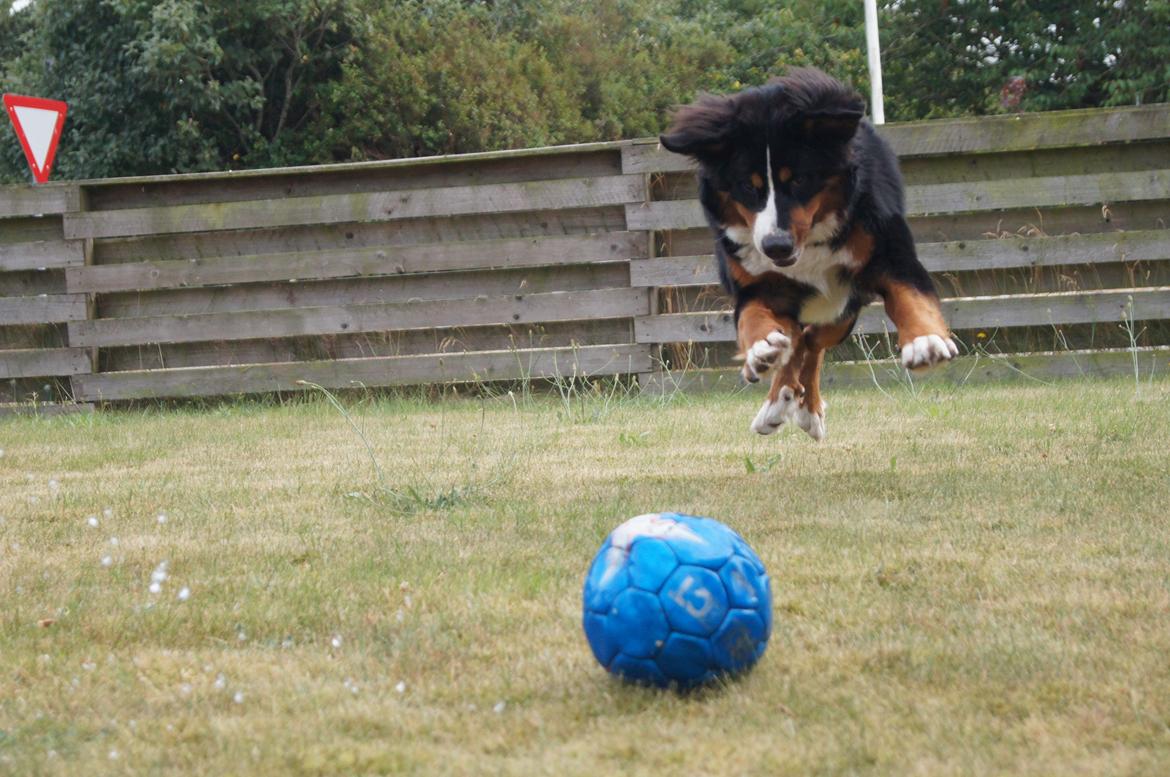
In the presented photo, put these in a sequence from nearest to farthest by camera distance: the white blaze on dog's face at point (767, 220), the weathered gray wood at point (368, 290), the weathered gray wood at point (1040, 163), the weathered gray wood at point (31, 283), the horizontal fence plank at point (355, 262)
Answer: the white blaze on dog's face at point (767, 220)
the weathered gray wood at point (1040, 163)
the horizontal fence plank at point (355, 262)
the weathered gray wood at point (368, 290)
the weathered gray wood at point (31, 283)

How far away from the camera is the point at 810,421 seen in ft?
16.3

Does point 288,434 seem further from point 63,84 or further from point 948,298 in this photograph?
point 63,84

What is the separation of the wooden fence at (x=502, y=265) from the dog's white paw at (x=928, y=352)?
344 centimetres

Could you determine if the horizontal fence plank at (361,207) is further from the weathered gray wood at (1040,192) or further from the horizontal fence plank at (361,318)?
the weathered gray wood at (1040,192)

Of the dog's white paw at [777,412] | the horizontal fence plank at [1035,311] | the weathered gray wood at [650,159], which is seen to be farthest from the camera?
the weathered gray wood at [650,159]

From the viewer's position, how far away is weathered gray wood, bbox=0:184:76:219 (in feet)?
26.7

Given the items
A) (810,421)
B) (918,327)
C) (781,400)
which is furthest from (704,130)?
(810,421)

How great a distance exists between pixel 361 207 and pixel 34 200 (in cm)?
213

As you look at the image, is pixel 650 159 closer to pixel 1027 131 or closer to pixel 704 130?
pixel 1027 131

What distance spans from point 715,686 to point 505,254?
586cm

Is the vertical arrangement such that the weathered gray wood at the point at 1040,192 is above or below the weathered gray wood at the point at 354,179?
below

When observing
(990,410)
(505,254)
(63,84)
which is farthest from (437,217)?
(63,84)

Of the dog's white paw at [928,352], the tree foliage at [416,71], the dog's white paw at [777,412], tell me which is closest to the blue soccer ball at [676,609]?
the dog's white paw at [928,352]

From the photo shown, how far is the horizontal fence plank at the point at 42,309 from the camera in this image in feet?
26.8
